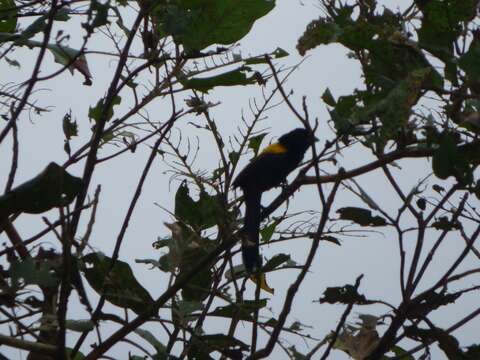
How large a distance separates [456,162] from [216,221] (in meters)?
0.85

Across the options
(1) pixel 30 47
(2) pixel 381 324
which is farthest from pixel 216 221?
(1) pixel 30 47

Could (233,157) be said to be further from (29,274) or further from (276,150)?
(276,150)

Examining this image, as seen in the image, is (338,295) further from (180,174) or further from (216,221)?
(180,174)

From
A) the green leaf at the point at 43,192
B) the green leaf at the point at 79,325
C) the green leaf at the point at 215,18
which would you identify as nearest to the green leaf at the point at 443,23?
the green leaf at the point at 215,18

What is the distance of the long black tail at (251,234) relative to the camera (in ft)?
9.11

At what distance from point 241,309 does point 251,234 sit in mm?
989

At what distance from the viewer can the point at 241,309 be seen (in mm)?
2449

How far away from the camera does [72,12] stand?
2.33 meters

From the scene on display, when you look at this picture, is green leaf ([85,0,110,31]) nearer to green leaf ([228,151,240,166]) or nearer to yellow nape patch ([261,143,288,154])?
green leaf ([228,151,240,166])

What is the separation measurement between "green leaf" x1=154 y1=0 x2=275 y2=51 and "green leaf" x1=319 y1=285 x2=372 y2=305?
2.84 feet

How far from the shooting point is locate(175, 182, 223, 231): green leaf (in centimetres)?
278

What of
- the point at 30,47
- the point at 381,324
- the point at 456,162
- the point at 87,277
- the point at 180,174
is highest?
the point at 30,47

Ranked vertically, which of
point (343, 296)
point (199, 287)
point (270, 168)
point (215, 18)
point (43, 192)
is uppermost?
point (270, 168)

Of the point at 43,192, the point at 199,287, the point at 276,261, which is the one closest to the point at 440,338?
the point at 276,261
